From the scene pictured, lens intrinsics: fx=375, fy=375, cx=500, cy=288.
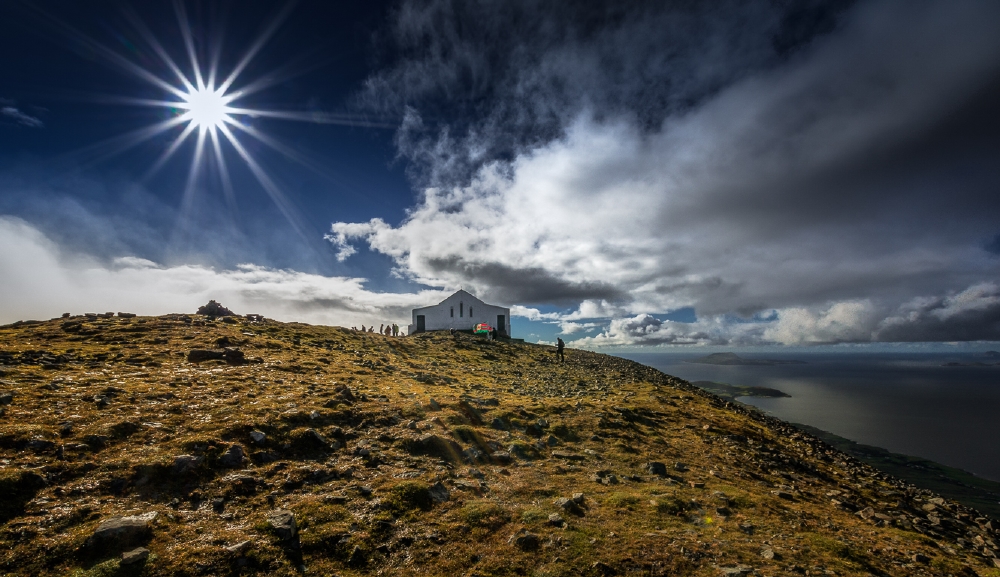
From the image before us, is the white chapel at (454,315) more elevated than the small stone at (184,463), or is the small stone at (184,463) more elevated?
the white chapel at (454,315)

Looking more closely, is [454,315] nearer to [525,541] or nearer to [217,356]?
[217,356]

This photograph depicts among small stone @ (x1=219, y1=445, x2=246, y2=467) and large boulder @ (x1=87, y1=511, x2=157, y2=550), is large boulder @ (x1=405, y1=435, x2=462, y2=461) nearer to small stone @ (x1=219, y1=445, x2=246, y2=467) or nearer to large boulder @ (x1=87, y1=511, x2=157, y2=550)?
small stone @ (x1=219, y1=445, x2=246, y2=467)

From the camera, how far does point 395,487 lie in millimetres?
9672

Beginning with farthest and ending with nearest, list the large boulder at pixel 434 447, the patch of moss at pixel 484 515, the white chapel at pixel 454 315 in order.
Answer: the white chapel at pixel 454 315
the large boulder at pixel 434 447
the patch of moss at pixel 484 515

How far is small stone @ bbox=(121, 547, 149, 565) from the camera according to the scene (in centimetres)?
633

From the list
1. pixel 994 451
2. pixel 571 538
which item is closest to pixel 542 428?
pixel 571 538

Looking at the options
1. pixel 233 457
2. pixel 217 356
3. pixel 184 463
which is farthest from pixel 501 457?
pixel 217 356

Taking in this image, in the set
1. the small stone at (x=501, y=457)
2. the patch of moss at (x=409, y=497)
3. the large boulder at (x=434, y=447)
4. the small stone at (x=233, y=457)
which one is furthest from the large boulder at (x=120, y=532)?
the small stone at (x=501, y=457)

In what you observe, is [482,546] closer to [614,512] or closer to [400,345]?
[614,512]

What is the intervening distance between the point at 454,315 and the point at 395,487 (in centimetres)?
6092

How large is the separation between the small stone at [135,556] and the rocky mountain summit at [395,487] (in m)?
0.04

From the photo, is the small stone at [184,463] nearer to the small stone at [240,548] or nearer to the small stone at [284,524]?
the small stone at [284,524]

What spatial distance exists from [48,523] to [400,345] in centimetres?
3300

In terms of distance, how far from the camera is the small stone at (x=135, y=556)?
20.8 ft
